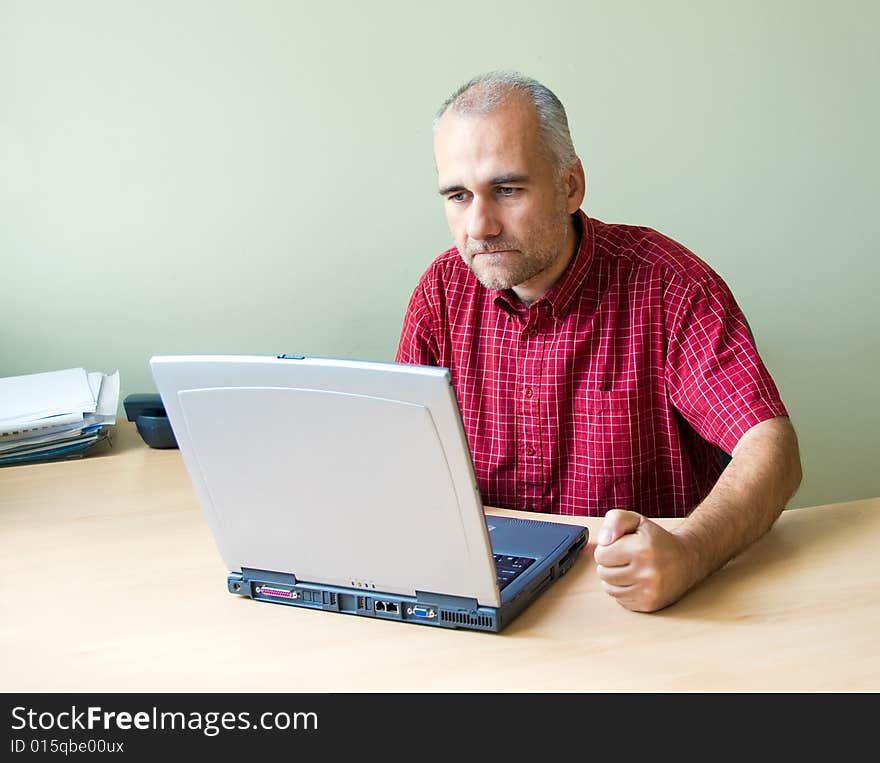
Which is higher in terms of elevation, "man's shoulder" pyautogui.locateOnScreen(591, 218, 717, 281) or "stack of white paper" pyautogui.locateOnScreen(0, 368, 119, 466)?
"man's shoulder" pyautogui.locateOnScreen(591, 218, 717, 281)

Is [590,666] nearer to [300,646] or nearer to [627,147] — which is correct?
[300,646]

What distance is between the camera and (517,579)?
1.21 metres

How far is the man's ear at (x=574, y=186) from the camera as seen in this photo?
1710 millimetres

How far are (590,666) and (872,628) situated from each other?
31cm

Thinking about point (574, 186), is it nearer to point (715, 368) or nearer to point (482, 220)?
point (482, 220)

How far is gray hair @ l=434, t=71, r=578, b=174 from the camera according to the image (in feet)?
5.32

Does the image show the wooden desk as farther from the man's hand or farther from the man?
the man

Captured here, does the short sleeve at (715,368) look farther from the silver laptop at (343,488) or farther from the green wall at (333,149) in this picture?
the green wall at (333,149)

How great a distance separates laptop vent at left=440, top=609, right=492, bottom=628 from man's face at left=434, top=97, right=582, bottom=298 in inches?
26.5

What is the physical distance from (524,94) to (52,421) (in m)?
1.04

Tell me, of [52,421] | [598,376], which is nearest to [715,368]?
[598,376]

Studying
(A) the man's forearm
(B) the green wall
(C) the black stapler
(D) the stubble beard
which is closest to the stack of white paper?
(C) the black stapler

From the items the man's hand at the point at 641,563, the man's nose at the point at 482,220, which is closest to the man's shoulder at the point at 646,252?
the man's nose at the point at 482,220

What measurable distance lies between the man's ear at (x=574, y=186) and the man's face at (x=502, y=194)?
1cm
